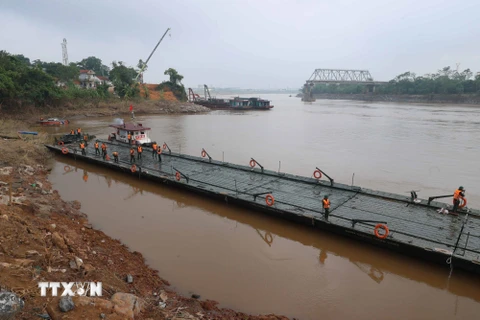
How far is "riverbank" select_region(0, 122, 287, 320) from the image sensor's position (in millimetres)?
5141

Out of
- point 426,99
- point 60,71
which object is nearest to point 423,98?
point 426,99

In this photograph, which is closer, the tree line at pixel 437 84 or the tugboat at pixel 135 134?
the tugboat at pixel 135 134

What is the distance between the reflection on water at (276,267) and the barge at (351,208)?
20.2 inches

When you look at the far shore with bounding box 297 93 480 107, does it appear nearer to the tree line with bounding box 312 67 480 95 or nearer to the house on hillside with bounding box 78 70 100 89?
the tree line with bounding box 312 67 480 95

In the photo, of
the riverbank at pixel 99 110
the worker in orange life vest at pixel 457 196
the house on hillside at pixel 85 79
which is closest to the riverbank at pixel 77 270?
the worker in orange life vest at pixel 457 196

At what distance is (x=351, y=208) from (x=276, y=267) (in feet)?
14.4

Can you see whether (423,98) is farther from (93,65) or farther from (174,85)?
(93,65)

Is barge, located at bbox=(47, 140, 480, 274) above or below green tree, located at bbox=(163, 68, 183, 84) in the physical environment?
below

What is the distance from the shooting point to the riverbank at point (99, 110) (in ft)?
144

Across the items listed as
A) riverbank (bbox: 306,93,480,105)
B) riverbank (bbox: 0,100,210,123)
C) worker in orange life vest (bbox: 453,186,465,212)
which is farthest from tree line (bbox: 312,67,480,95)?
worker in orange life vest (bbox: 453,186,465,212)

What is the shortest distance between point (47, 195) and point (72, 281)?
9.09 m

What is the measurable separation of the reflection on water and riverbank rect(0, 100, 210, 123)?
38645 millimetres

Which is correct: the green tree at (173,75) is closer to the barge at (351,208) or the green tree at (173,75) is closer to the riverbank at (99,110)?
the riverbank at (99,110)

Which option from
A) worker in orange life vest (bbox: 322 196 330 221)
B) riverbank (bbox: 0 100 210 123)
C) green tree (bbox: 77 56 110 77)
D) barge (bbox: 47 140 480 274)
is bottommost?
barge (bbox: 47 140 480 274)
